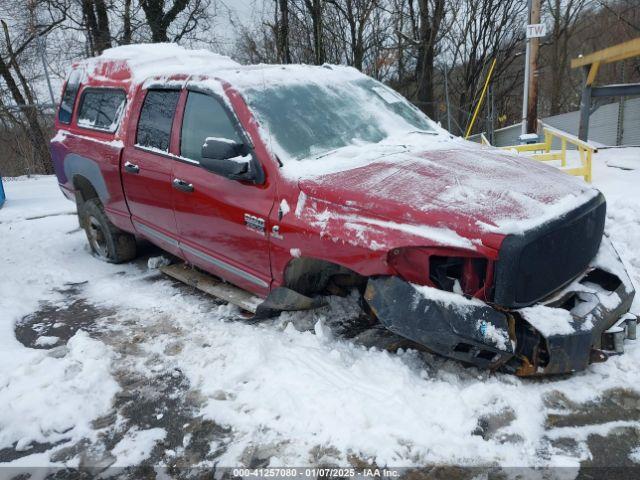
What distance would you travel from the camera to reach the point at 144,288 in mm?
4645

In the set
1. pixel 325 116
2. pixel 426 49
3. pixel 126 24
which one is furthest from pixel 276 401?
pixel 126 24

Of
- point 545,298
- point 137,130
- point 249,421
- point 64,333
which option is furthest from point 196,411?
point 137,130

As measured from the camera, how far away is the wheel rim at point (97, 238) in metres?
5.43

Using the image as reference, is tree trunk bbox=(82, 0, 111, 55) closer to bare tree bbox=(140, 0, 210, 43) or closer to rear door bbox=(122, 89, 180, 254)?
bare tree bbox=(140, 0, 210, 43)

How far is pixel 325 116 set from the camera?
3717 millimetres

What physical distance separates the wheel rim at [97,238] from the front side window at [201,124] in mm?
2125

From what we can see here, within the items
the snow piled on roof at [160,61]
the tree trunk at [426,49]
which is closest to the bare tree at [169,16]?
the tree trunk at [426,49]

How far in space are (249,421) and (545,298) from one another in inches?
67.9

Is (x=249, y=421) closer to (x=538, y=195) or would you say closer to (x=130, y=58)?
(x=538, y=195)

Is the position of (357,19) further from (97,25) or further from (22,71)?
(22,71)

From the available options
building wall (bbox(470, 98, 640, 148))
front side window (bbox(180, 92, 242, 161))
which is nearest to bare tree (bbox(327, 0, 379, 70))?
building wall (bbox(470, 98, 640, 148))

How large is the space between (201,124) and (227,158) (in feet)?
2.30

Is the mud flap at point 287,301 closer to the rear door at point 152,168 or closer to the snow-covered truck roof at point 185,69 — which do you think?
the rear door at point 152,168

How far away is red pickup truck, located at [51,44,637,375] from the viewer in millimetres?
2512
